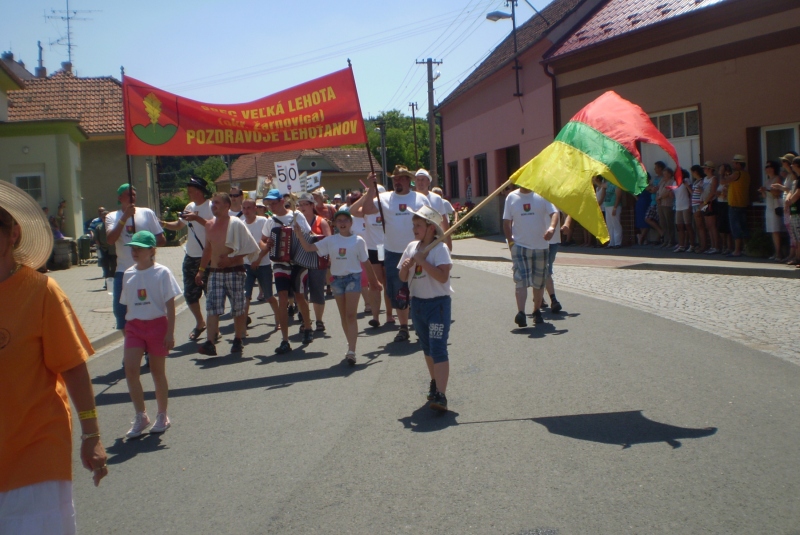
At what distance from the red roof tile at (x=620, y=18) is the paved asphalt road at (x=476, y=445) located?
12.1 metres

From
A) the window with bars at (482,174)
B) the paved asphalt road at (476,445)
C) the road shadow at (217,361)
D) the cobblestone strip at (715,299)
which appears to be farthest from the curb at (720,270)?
the window with bars at (482,174)

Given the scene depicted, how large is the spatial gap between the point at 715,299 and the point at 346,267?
5584mm

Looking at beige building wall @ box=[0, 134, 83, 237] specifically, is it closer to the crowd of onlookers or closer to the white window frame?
the white window frame

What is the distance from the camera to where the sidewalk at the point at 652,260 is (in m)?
13.3

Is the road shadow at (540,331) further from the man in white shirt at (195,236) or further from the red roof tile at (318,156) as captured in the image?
the red roof tile at (318,156)

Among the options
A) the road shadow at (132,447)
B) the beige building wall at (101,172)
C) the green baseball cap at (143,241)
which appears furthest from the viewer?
the beige building wall at (101,172)

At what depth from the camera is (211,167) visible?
348 feet

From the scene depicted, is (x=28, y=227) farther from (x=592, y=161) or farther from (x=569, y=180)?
(x=592, y=161)

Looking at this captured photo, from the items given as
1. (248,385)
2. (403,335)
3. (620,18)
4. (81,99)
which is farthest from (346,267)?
(81,99)

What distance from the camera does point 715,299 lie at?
11117 mm

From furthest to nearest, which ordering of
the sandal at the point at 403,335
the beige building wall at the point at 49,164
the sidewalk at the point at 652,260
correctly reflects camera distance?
the beige building wall at the point at 49,164
the sidewalk at the point at 652,260
the sandal at the point at 403,335

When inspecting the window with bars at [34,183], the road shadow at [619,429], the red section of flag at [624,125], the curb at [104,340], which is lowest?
the road shadow at [619,429]

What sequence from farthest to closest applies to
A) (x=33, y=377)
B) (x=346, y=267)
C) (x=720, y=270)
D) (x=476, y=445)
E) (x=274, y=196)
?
(x=720, y=270)
(x=274, y=196)
(x=346, y=267)
(x=476, y=445)
(x=33, y=377)

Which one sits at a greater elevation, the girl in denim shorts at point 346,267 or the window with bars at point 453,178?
the window with bars at point 453,178
